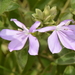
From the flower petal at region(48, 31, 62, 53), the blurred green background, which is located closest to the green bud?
the blurred green background

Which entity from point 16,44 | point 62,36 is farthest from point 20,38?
point 62,36

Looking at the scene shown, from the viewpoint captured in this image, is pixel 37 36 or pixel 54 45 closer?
pixel 54 45

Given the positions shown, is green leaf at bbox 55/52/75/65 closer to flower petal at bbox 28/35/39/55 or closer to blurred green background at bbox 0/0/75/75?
blurred green background at bbox 0/0/75/75

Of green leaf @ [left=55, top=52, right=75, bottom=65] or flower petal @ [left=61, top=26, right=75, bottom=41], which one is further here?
green leaf @ [left=55, top=52, right=75, bottom=65]

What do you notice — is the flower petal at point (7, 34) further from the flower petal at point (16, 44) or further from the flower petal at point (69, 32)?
the flower petal at point (69, 32)

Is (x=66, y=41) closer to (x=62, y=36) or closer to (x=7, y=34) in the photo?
(x=62, y=36)

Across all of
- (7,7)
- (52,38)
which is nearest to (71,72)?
(52,38)
